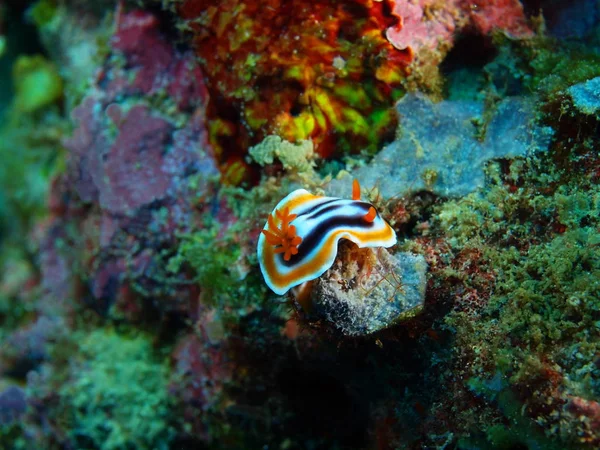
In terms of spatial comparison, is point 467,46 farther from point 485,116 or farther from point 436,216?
point 436,216

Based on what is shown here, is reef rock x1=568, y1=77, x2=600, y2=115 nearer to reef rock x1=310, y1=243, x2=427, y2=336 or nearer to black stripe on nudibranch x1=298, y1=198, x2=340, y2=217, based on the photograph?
reef rock x1=310, y1=243, x2=427, y2=336

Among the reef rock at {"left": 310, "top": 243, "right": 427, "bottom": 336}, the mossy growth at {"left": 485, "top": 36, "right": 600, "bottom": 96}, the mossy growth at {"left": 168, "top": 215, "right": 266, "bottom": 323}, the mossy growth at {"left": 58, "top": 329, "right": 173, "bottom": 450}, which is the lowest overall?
the mossy growth at {"left": 58, "top": 329, "right": 173, "bottom": 450}

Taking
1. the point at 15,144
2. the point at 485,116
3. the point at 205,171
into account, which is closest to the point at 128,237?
the point at 205,171

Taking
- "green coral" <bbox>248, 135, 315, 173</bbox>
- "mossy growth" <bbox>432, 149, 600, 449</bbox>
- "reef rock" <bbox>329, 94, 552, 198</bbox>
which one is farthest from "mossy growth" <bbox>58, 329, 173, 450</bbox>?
"mossy growth" <bbox>432, 149, 600, 449</bbox>

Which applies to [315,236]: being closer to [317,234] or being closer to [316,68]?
[317,234]

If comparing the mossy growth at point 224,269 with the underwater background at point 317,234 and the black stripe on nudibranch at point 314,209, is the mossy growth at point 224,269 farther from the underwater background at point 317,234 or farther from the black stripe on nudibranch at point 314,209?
the black stripe on nudibranch at point 314,209

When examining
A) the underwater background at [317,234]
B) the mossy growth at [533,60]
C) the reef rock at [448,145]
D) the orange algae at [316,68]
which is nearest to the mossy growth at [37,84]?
the underwater background at [317,234]
